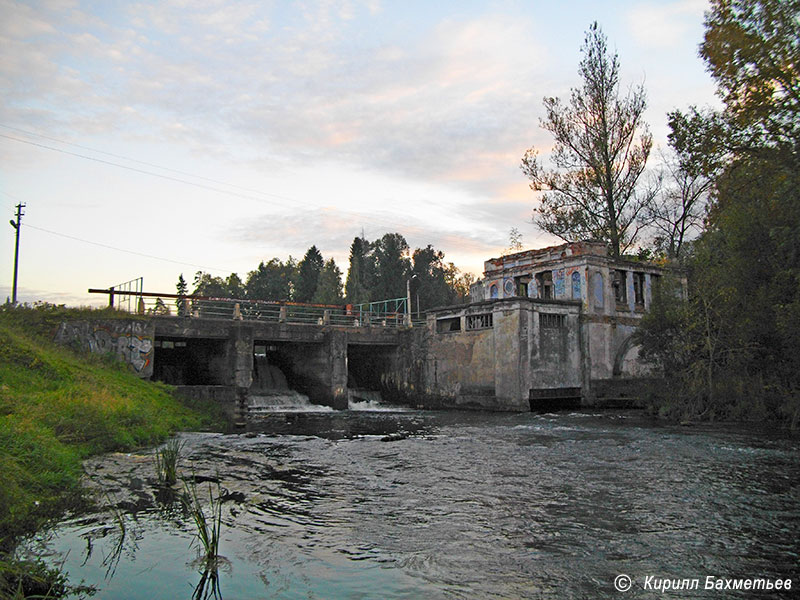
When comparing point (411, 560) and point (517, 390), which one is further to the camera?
point (517, 390)

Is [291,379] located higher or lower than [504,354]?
lower

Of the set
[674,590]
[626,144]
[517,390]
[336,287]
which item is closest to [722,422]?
[517,390]

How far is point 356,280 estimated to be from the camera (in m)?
76.8

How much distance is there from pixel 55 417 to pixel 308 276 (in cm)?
6914

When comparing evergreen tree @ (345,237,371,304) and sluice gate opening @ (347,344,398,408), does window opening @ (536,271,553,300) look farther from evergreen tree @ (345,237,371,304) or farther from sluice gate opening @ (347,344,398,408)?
evergreen tree @ (345,237,371,304)

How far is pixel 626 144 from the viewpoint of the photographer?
39.4 metres

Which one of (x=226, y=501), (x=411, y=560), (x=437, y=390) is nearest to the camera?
(x=411, y=560)

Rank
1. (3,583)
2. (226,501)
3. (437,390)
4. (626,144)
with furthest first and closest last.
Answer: (626,144) < (437,390) < (226,501) < (3,583)

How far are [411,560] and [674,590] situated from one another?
9.59ft

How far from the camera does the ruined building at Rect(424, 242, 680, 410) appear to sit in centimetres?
2905

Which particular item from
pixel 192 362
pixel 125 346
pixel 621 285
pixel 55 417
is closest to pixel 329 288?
pixel 192 362

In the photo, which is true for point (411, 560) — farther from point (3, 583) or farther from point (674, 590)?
point (3, 583)

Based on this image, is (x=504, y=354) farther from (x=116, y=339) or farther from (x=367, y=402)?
(x=116, y=339)

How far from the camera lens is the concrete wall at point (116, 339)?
24922mm
